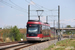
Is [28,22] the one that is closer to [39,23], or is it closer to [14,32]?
[39,23]

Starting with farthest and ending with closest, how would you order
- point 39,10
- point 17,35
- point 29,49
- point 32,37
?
point 17,35 → point 39,10 → point 32,37 → point 29,49

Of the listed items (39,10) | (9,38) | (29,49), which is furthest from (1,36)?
(29,49)

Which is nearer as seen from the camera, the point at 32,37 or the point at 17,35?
the point at 32,37

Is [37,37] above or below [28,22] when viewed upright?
below

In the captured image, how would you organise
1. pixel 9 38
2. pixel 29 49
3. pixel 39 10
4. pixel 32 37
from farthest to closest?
pixel 9 38
pixel 39 10
pixel 32 37
pixel 29 49

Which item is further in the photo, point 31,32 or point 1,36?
point 1,36

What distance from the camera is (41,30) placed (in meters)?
30.2

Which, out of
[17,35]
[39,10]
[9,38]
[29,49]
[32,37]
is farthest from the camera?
[17,35]

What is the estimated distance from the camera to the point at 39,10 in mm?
37281

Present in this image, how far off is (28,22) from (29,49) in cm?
1414

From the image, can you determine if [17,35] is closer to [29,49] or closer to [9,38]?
[9,38]

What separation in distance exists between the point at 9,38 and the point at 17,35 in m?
4.04


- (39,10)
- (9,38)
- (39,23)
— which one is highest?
(39,10)

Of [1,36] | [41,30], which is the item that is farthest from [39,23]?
[1,36]
